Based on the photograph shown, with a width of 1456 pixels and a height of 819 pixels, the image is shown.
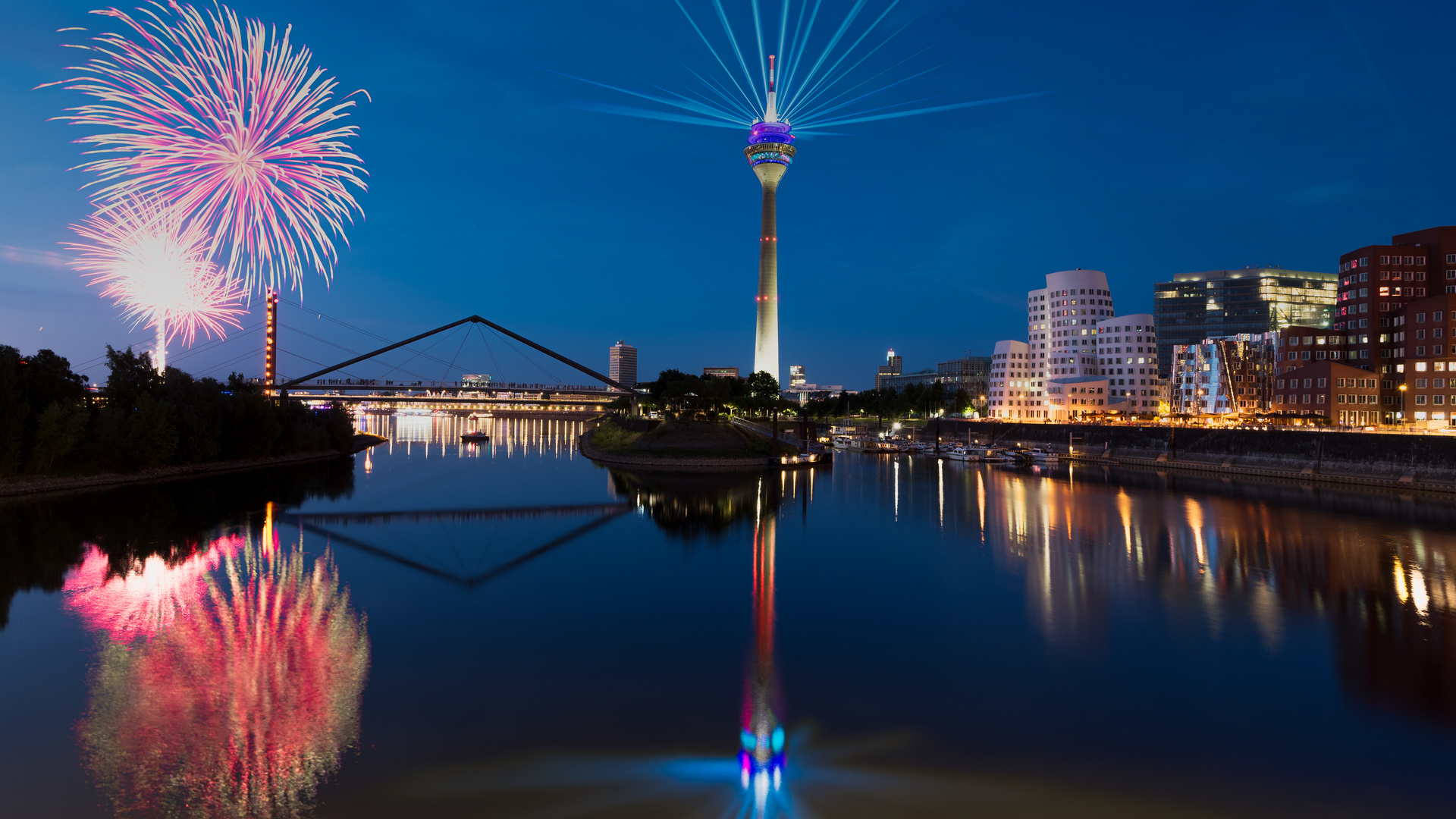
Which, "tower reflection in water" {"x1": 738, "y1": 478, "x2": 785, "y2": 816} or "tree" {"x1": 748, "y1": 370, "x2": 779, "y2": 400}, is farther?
"tree" {"x1": 748, "y1": 370, "x2": 779, "y2": 400}

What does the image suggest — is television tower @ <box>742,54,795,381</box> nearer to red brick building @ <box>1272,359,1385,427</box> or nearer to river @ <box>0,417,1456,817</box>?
red brick building @ <box>1272,359,1385,427</box>

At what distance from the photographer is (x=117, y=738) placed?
8.62 m

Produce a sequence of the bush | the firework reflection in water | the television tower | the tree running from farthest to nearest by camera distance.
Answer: the television tower
the tree
the bush
the firework reflection in water

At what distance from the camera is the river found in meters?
7.78

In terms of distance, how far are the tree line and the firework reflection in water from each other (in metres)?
16.1

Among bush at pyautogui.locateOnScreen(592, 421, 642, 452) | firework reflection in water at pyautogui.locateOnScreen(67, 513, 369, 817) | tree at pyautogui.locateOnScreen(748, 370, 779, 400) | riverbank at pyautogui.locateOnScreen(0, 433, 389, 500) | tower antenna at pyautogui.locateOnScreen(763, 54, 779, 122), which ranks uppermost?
tower antenna at pyautogui.locateOnScreen(763, 54, 779, 122)

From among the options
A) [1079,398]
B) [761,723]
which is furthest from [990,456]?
[761,723]

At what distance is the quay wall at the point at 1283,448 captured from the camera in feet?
113

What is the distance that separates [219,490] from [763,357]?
3479 inches

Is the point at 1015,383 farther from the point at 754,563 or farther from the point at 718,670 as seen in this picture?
the point at 718,670

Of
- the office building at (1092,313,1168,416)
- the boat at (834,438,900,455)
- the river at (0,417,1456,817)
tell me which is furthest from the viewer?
the office building at (1092,313,1168,416)

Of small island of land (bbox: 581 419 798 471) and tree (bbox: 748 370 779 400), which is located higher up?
tree (bbox: 748 370 779 400)

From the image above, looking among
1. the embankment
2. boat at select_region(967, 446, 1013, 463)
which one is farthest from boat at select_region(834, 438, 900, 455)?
the embankment

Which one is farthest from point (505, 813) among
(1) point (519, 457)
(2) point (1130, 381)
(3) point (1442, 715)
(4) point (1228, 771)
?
(2) point (1130, 381)
